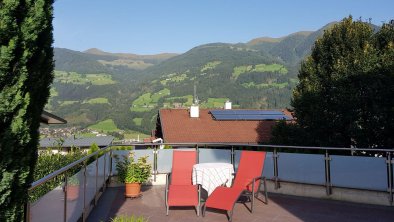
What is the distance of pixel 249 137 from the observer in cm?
2975

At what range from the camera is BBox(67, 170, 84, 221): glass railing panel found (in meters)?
4.39

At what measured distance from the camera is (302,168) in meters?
8.20

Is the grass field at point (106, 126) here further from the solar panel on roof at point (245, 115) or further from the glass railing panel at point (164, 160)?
the glass railing panel at point (164, 160)

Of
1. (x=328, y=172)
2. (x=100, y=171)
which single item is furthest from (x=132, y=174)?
(x=328, y=172)

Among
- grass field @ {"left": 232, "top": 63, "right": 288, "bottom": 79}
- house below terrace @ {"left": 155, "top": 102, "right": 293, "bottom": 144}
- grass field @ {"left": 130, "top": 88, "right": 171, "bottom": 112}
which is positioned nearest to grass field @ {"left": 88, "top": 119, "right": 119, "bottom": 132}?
grass field @ {"left": 130, "top": 88, "right": 171, "bottom": 112}

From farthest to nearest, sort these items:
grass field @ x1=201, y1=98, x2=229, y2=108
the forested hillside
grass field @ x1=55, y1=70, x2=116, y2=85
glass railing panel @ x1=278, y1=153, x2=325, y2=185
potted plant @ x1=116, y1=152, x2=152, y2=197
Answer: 1. grass field @ x1=55, y1=70, x2=116, y2=85
2. the forested hillside
3. grass field @ x1=201, y1=98, x2=229, y2=108
4. potted plant @ x1=116, y1=152, x2=152, y2=197
5. glass railing panel @ x1=278, y1=153, x2=325, y2=185

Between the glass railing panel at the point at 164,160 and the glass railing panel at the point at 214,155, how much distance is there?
34.0 inches

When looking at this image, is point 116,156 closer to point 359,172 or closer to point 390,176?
point 359,172

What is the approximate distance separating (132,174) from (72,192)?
149 inches

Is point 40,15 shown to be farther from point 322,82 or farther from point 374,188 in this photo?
point 322,82

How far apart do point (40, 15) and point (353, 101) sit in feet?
48.0

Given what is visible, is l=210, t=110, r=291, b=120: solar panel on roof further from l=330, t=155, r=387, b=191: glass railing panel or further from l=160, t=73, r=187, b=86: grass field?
l=160, t=73, r=187, b=86: grass field

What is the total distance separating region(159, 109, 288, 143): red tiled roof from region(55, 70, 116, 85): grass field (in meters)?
118

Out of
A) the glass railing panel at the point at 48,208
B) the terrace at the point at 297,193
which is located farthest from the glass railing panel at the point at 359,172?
the glass railing panel at the point at 48,208
